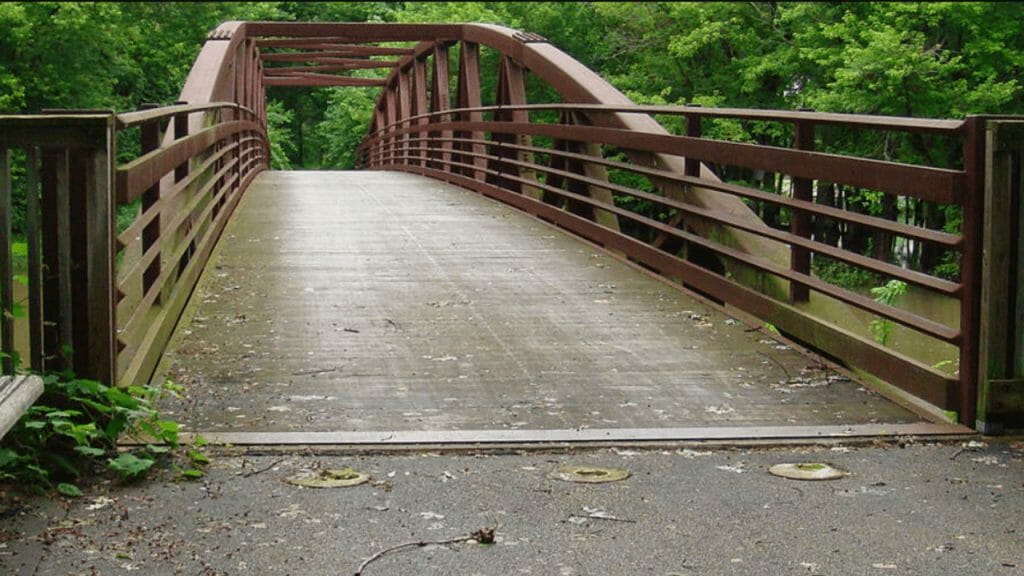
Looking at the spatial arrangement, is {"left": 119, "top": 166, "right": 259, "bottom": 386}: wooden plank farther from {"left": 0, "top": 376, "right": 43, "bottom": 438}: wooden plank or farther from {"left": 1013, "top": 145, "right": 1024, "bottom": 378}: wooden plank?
{"left": 1013, "top": 145, "right": 1024, "bottom": 378}: wooden plank

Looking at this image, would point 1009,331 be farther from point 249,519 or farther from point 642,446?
point 249,519

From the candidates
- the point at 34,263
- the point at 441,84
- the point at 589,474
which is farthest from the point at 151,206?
the point at 441,84

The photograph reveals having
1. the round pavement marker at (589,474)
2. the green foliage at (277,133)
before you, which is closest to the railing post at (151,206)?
the round pavement marker at (589,474)

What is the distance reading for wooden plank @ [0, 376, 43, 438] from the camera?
411 centimetres

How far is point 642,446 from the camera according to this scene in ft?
17.8

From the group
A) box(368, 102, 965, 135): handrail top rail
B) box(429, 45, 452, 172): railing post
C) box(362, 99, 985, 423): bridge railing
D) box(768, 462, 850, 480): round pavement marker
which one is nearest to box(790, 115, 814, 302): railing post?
box(362, 99, 985, 423): bridge railing

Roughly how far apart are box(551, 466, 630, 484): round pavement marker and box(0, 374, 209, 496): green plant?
134 centimetres

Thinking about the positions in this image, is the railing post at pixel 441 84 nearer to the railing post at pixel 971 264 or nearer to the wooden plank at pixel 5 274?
the railing post at pixel 971 264

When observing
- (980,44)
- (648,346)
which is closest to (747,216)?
(648,346)

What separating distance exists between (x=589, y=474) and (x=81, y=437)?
185 centimetres

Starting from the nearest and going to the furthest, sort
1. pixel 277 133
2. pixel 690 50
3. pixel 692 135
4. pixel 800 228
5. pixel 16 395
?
pixel 16 395
pixel 800 228
pixel 692 135
pixel 690 50
pixel 277 133

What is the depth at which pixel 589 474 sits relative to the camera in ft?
16.4

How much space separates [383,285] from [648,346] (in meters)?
2.56

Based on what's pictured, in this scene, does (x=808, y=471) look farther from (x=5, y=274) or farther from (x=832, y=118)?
(x=5, y=274)
